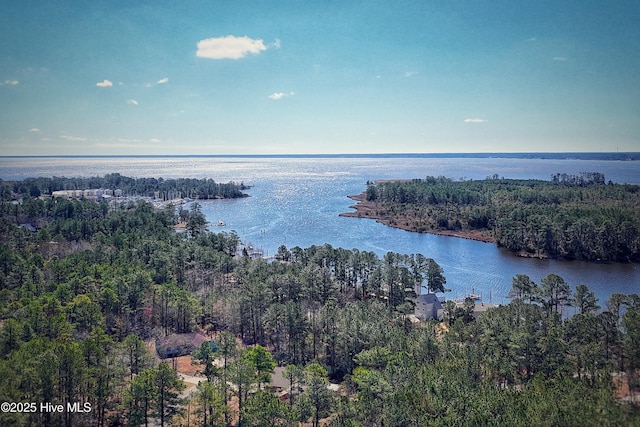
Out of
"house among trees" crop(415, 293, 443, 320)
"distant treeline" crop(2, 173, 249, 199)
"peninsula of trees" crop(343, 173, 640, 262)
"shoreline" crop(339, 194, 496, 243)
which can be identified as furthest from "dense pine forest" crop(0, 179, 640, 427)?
"distant treeline" crop(2, 173, 249, 199)

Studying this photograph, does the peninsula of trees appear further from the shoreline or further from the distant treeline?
the distant treeline

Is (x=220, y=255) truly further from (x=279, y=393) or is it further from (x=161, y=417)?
(x=161, y=417)

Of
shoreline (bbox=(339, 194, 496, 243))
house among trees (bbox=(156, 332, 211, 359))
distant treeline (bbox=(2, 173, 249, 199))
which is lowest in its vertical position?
house among trees (bbox=(156, 332, 211, 359))

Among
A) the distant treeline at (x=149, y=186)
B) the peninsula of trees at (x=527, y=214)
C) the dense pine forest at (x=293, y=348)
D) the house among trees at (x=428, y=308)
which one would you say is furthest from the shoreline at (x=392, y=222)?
the distant treeline at (x=149, y=186)

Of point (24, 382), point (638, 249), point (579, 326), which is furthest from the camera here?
point (638, 249)

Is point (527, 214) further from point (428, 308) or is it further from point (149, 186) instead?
point (149, 186)

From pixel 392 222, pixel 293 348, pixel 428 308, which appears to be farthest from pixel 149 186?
pixel 293 348

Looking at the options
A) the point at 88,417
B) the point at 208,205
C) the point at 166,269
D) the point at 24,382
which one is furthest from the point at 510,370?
the point at 208,205
